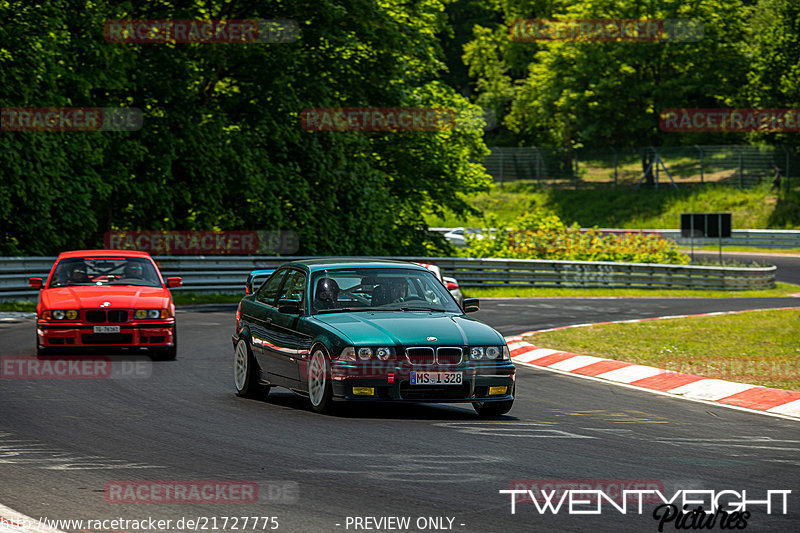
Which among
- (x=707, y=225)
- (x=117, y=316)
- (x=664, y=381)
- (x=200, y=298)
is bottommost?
(x=200, y=298)

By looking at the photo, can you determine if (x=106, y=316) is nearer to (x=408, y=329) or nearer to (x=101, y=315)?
(x=101, y=315)

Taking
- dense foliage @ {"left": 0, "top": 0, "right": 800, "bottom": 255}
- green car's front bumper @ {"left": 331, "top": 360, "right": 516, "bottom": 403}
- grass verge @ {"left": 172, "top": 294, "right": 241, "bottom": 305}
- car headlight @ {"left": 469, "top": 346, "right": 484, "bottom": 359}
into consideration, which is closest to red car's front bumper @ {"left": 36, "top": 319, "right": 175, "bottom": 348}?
green car's front bumper @ {"left": 331, "top": 360, "right": 516, "bottom": 403}

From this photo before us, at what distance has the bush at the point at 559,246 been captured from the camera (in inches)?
1592

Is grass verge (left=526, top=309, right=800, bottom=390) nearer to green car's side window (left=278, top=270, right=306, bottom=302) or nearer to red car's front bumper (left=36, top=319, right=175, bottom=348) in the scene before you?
→ green car's side window (left=278, top=270, right=306, bottom=302)

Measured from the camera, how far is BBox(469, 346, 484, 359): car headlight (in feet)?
33.3

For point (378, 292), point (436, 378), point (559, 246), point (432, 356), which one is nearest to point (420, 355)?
point (432, 356)

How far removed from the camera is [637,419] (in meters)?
10.7

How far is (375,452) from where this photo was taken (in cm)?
840

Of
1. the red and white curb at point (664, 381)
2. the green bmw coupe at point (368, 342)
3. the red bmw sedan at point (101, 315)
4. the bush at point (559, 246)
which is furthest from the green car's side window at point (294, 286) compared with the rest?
the bush at point (559, 246)

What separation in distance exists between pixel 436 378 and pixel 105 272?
24.7ft

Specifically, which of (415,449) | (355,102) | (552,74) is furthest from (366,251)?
(552,74)

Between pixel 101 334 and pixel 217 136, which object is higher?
pixel 217 136

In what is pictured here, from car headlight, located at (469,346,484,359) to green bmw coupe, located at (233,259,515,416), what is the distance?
1 centimetres

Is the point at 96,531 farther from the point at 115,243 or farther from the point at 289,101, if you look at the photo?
the point at 289,101
